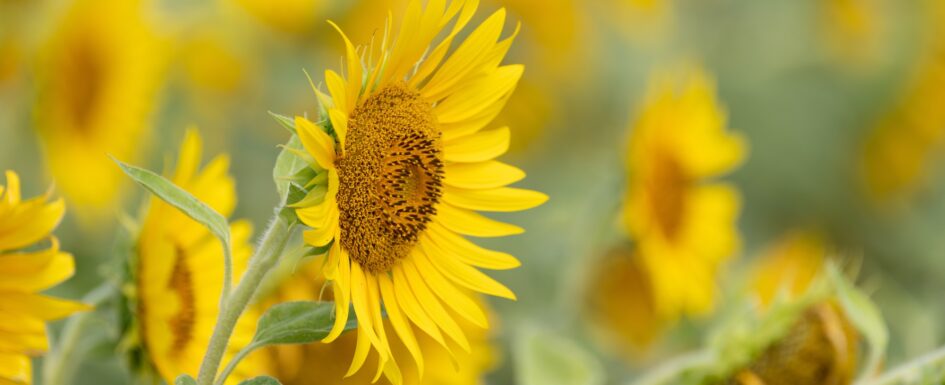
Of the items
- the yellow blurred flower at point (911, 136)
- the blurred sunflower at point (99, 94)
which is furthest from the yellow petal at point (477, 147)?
the yellow blurred flower at point (911, 136)

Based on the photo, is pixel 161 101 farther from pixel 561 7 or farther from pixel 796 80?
pixel 796 80

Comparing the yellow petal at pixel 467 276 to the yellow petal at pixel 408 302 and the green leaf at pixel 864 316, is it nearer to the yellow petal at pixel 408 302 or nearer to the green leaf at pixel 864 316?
the yellow petal at pixel 408 302

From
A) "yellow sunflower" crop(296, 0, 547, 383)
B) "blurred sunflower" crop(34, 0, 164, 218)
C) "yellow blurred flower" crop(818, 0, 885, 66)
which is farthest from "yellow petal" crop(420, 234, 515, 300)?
"yellow blurred flower" crop(818, 0, 885, 66)

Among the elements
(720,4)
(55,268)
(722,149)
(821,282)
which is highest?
(720,4)

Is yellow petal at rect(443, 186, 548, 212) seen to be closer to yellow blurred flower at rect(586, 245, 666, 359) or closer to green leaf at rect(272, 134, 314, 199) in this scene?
green leaf at rect(272, 134, 314, 199)

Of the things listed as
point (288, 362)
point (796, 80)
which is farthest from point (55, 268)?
point (796, 80)

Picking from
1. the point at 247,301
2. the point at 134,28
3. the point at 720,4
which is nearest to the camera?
the point at 247,301
